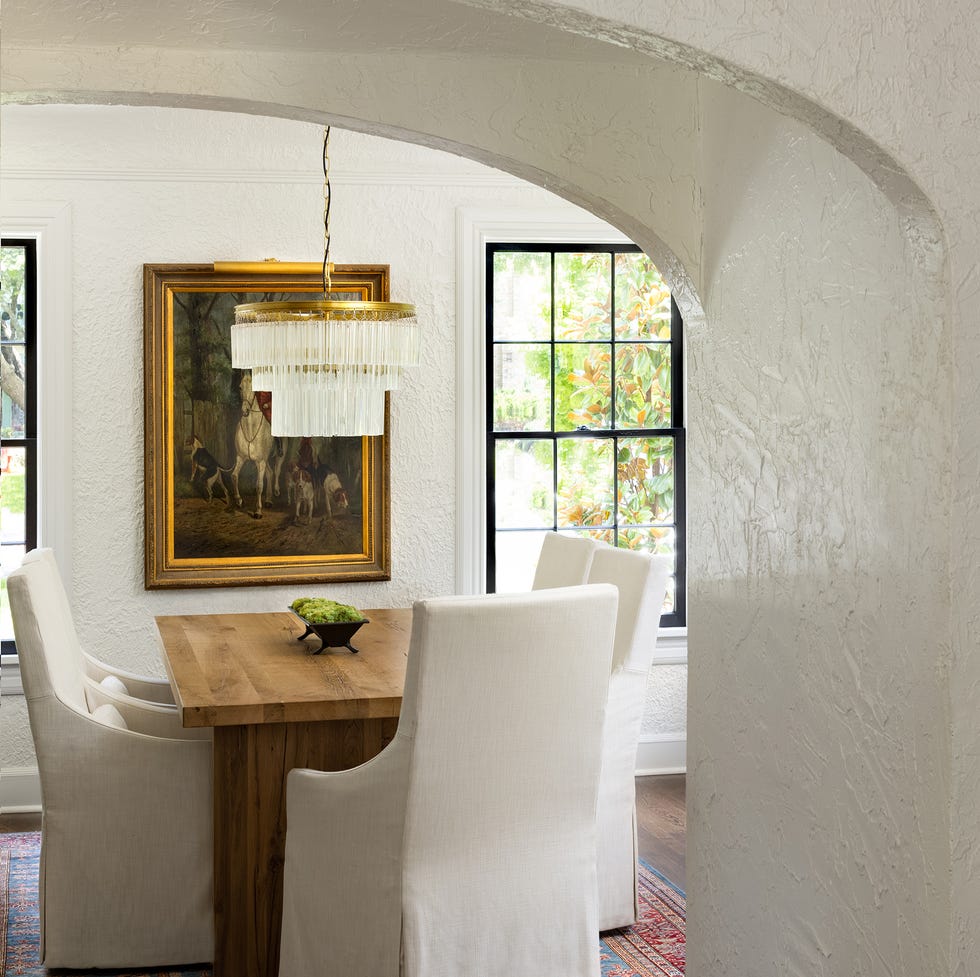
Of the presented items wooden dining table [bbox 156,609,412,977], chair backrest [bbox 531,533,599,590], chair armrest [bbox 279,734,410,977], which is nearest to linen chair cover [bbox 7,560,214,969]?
wooden dining table [bbox 156,609,412,977]

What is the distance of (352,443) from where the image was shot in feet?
15.8

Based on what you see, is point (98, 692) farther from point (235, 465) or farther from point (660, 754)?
point (660, 754)

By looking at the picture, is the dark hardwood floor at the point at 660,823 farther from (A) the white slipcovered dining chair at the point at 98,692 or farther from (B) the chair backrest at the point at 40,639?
(B) the chair backrest at the point at 40,639

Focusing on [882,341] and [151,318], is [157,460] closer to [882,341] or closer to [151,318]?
[151,318]

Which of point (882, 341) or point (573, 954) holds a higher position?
point (882, 341)

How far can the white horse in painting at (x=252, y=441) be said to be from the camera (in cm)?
471

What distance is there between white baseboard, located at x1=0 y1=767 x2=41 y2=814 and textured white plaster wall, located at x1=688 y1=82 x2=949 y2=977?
329 cm

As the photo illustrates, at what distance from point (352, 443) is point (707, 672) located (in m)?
2.99

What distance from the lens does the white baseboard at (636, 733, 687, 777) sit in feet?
16.7

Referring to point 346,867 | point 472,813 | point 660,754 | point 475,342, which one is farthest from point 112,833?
point 660,754

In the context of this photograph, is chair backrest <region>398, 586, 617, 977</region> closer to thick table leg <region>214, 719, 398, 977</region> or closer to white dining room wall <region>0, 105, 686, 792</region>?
thick table leg <region>214, 719, 398, 977</region>

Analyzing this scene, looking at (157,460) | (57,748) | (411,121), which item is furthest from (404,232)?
(411,121)

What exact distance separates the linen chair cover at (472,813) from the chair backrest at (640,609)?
830 millimetres

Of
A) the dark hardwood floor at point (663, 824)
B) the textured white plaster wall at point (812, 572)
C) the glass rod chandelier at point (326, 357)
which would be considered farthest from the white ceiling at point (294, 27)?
the dark hardwood floor at point (663, 824)
